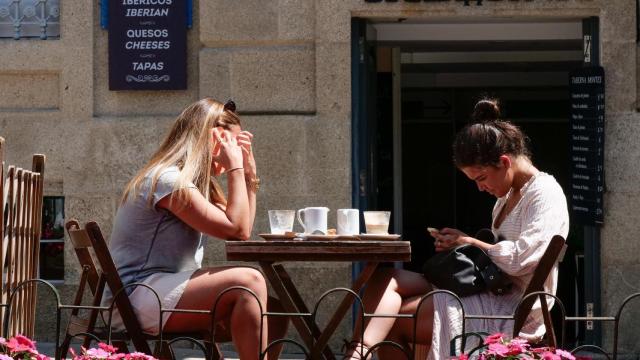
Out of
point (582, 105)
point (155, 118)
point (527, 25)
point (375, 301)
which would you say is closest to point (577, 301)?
point (582, 105)

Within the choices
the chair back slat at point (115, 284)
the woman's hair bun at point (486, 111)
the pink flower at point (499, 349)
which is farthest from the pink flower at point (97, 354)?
the woman's hair bun at point (486, 111)

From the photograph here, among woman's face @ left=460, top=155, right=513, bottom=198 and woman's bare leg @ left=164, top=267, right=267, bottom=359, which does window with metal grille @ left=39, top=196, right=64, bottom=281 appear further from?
woman's face @ left=460, top=155, right=513, bottom=198

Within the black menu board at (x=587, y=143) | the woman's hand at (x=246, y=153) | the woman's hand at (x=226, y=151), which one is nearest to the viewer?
the woman's hand at (x=226, y=151)

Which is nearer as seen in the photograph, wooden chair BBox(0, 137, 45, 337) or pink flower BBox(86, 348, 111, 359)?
pink flower BBox(86, 348, 111, 359)

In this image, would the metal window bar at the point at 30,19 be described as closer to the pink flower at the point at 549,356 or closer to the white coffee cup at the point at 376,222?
the white coffee cup at the point at 376,222

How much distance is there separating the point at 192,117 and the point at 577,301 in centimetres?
436

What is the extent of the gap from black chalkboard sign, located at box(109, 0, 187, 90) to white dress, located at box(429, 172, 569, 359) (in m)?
3.86

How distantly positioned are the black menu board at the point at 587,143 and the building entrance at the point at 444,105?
58cm

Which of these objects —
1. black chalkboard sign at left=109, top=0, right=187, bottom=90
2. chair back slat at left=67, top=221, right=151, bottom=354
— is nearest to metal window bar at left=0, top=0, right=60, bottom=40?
black chalkboard sign at left=109, top=0, right=187, bottom=90

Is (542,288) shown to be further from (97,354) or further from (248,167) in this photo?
(97,354)

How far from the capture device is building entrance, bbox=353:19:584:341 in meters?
8.53

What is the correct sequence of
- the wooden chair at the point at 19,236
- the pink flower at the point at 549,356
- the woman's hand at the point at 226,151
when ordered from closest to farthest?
the pink flower at the point at 549,356, the woman's hand at the point at 226,151, the wooden chair at the point at 19,236

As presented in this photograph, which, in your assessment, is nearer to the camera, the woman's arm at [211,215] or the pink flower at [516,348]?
the pink flower at [516,348]

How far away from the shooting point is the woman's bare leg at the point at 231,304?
4633 millimetres
